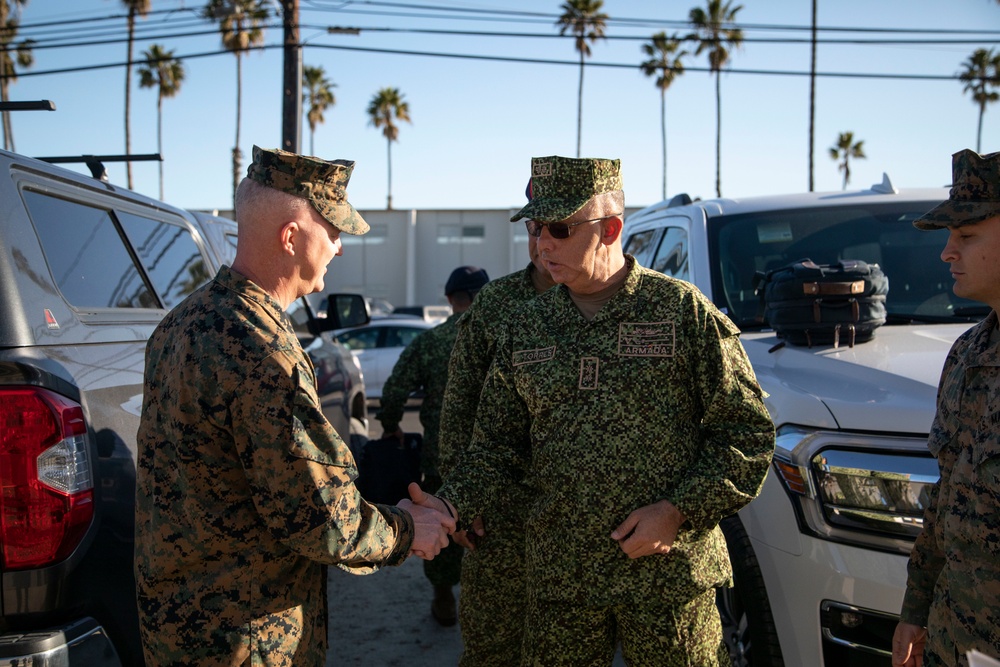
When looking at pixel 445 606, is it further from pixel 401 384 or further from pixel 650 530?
pixel 650 530

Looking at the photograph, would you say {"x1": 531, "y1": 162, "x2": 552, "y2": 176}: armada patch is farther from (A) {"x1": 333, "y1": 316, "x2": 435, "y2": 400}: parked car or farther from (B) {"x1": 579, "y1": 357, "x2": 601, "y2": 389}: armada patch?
(A) {"x1": 333, "y1": 316, "x2": 435, "y2": 400}: parked car

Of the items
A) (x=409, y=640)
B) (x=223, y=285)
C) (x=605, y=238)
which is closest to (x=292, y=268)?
(x=223, y=285)

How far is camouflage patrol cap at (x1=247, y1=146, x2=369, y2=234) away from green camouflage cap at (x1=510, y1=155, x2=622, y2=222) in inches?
23.5

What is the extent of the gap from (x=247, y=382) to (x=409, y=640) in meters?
3.25

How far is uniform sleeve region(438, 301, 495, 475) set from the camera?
3.50 m

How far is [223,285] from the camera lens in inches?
85.5

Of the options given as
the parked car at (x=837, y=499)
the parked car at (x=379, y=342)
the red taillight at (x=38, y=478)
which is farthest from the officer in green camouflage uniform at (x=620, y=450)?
the parked car at (x=379, y=342)

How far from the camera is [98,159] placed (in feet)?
13.5

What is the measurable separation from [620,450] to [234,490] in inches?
43.5

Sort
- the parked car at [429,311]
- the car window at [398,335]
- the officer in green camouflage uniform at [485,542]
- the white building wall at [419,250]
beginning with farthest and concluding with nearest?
the white building wall at [419,250] < the parked car at [429,311] < the car window at [398,335] < the officer in green camouflage uniform at [485,542]

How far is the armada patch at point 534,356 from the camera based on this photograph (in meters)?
2.74

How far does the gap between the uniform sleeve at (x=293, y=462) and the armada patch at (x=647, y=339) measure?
97cm

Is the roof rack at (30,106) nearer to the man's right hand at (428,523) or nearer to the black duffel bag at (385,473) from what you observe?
the man's right hand at (428,523)

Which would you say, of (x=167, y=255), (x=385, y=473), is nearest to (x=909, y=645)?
(x=385, y=473)
